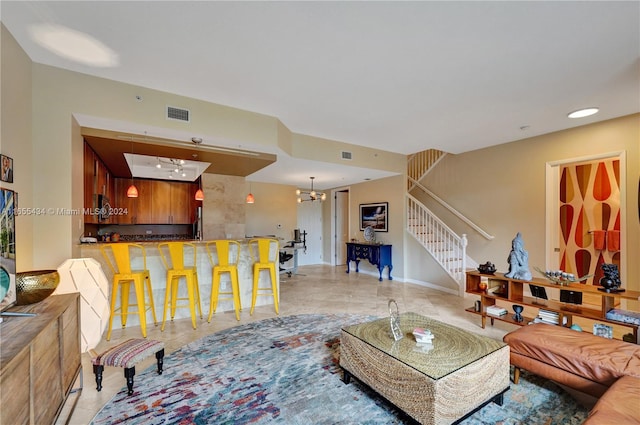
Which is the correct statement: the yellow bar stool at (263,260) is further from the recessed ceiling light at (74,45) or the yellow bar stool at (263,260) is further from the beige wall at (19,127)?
the recessed ceiling light at (74,45)

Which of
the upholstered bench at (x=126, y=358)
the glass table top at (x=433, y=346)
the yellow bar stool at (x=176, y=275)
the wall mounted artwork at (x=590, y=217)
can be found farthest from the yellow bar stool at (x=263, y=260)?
the wall mounted artwork at (x=590, y=217)

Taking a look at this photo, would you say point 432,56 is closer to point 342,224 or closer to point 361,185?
point 361,185

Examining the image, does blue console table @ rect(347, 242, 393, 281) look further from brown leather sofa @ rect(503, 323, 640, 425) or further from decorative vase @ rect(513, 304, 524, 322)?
brown leather sofa @ rect(503, 323, 640, 425)

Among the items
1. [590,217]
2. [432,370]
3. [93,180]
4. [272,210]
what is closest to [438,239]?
[590,217]

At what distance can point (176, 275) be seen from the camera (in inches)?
142

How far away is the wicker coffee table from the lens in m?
1.70

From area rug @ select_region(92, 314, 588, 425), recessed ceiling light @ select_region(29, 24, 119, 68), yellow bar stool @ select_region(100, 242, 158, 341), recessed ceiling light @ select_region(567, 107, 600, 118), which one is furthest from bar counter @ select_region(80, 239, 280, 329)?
recessed ceiling light @ select_region(567, 107, 600, 118)

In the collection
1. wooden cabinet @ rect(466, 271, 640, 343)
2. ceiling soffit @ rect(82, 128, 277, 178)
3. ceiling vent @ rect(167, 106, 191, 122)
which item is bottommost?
wooden cabinet @ rect(466, 271, 640, 343)

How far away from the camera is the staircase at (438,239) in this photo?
17.7ft

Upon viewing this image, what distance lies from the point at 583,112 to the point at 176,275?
19.1 ft

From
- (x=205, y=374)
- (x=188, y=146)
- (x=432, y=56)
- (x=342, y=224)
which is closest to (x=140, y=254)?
(x=188, y=146)

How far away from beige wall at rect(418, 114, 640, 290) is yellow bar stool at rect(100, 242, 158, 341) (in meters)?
5.13

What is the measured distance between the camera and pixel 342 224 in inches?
349

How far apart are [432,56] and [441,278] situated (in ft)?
14.4
